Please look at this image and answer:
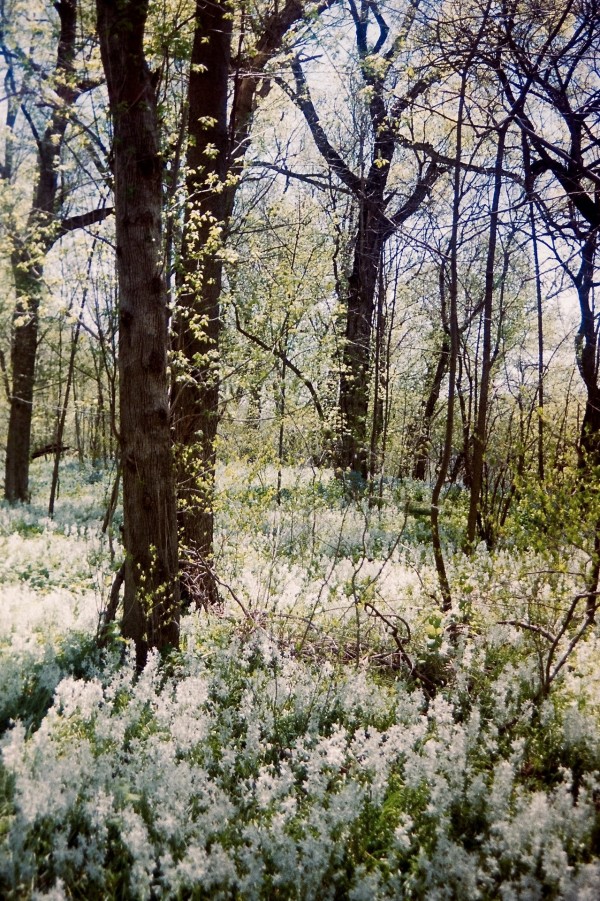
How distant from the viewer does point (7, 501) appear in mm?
13016

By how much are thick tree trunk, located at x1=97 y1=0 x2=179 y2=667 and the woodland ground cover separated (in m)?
0.65

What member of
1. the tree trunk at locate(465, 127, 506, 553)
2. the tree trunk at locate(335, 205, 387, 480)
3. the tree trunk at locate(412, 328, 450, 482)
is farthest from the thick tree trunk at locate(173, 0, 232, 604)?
the tree trunk at locate(412, 328, 450, 482)

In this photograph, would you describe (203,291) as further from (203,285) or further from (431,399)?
(431,399)

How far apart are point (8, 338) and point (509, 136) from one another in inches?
808

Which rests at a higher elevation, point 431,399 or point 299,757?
point 431,399

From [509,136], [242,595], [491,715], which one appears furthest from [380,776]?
[509,136]

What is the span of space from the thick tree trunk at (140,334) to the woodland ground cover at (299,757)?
651 millimetres

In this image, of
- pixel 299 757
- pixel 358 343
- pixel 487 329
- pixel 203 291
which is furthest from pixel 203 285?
pixel 358 343

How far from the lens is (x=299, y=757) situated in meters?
3.78

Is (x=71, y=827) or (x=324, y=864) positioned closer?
(x=324, y=864)

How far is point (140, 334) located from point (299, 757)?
3262 mm

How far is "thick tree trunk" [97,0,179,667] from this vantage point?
4.53m

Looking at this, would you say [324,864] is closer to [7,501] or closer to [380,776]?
[380,776]

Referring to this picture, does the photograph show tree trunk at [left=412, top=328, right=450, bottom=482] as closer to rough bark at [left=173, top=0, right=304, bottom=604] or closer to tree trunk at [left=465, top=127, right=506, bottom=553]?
tree trunk at [left=465, top=127, right=506, bottom=553]
